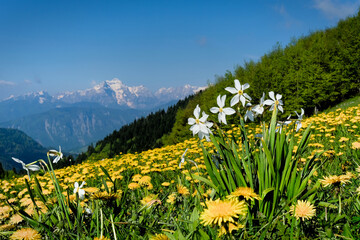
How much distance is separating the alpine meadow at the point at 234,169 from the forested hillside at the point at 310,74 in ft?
0.52

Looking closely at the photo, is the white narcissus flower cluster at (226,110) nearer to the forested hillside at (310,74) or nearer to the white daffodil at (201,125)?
the white daffodil at (201,125)

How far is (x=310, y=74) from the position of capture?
27.3m

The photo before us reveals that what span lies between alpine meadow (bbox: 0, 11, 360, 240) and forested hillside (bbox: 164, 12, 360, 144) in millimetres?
159

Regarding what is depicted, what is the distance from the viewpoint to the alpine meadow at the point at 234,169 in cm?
149

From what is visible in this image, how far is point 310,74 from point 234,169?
29945mm

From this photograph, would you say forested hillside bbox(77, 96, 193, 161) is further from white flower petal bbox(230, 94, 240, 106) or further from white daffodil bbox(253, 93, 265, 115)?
white flower petal bbox(230, 94, 240, 106)

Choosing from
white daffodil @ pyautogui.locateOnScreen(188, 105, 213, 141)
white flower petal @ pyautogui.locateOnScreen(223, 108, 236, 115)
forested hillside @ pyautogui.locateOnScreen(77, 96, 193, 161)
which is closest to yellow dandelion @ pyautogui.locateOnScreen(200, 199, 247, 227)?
white daffodil @ pyautogui.locateOnScreen(188, 105, 213, 141)

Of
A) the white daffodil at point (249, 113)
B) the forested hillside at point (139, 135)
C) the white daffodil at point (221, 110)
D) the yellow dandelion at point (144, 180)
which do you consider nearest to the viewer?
the white daffodil at point (221, 110)

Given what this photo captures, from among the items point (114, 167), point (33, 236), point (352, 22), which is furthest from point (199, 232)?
point (352, 22)

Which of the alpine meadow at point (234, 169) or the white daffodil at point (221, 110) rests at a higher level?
the white daffodil at point (221, 110)

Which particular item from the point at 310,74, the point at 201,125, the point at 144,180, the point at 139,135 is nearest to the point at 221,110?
the point at 201,125

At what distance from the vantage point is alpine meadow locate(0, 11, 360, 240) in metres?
1.49

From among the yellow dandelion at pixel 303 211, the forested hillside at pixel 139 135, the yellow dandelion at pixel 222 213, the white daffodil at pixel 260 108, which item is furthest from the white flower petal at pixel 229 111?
the forested hillside at pixel 139 135

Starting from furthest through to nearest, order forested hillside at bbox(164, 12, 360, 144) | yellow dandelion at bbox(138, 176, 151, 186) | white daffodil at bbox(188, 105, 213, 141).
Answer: forested hillside at bbox(164, 12, 360, 144) → yellow dandelion at bbox(138, 176, 151, 186) → white daffodil at bbox(188, 105, 213, 141)
